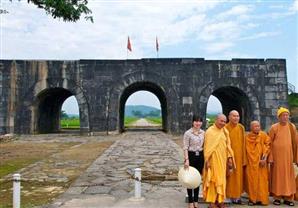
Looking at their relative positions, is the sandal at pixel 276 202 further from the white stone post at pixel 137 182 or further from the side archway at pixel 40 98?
the side archway at pixel 40 98

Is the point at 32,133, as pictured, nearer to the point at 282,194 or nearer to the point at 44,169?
the point at 44,169

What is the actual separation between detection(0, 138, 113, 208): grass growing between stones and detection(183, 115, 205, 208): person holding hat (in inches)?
97.5

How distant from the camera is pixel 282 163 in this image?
280 inches

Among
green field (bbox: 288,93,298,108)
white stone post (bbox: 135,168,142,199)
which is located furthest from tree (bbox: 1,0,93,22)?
green field (bbox: 288,93,298,108)

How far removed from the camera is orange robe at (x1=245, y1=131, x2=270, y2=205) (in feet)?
22.8

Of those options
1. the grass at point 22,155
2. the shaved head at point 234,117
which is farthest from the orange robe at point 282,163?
the grass at point 22,155

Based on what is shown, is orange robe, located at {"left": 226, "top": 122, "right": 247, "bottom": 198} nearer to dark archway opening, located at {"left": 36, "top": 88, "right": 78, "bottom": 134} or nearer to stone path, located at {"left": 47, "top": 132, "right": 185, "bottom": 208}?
stone path, located at {"left": 47, "top": 132, "right": 185, "bottom": 208}

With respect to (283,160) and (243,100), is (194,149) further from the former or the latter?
(243,100)

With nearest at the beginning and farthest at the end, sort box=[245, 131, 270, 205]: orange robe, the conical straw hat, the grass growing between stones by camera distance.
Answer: the conical straw hat, box=[245, 131, 270, 205]: orange robe, the grass growing between stones

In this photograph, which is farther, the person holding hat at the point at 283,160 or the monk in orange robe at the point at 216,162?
the person holding hat at the point at 283,160

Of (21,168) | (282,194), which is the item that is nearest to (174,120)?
(21,168)

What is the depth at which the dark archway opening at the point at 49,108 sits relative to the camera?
22.3 m

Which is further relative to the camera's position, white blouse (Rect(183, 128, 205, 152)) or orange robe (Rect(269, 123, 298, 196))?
orange robe (Rect(269, 123, 298, 196))

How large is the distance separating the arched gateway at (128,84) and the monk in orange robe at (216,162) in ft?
48.6
